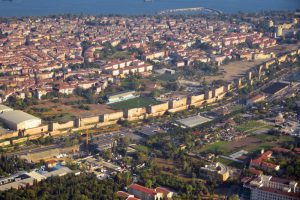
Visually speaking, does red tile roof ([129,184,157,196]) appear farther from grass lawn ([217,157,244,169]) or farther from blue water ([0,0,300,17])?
blue water ([0,0,300,17])

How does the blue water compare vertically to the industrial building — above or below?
above

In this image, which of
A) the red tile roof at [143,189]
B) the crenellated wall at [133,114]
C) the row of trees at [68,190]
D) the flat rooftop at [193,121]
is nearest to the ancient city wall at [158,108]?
the crenellated wall at [133,114]

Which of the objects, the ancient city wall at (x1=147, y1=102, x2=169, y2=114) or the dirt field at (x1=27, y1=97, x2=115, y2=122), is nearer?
the dirt field at (x1=27, y1=97, x2=115, y2=122)

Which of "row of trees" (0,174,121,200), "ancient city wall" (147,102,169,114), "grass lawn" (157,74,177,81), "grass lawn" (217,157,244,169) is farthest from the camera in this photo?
"grass lawn" (157,74,177,81)

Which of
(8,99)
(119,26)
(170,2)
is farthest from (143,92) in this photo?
(170,2)

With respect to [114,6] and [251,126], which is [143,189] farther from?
[114,6]

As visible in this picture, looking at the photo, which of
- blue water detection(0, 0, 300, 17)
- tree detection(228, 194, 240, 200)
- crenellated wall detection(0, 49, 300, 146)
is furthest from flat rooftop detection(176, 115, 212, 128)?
blue water detection(0, 0, 300, 17)

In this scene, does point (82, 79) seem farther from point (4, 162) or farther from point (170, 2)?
point (170, 2)
